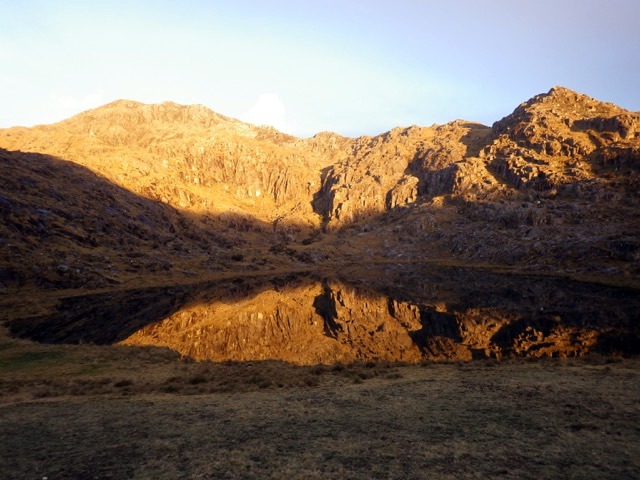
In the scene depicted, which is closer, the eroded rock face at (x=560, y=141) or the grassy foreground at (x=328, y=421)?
the grassy foreground at (x=328, y=421)

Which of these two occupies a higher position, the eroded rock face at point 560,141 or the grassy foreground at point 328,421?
the eroded rock face at point 560,141

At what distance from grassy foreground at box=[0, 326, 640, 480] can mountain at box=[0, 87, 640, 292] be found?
167 ft

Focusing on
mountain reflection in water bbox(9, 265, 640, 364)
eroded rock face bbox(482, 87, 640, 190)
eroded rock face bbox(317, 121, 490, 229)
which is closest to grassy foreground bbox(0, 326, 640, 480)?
mountain reflection in water bbox(9, 265, 640, 364)

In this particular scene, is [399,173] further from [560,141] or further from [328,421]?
[328,421]

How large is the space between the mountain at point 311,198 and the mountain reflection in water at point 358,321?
21403mm

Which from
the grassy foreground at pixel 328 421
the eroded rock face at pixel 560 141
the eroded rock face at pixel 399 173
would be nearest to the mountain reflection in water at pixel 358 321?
the grassy foreground at pixel 328 421

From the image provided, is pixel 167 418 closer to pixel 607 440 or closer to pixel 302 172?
pixel 607 440

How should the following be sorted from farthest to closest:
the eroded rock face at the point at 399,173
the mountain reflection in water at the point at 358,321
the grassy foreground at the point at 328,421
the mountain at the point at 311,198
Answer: the eroded rock face at the point at 399,173 → the mountain at the point at 311,198 → the mountain reflection in water at the point at 358,321 → the grassy foreground at the point at 328,421

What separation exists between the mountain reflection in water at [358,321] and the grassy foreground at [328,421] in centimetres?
507

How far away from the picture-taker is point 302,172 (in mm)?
179250

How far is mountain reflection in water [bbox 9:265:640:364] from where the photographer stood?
29422 mm

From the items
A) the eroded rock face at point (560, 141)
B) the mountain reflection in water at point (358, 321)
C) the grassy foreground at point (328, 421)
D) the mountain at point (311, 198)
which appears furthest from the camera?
the eroded rock face at point (560, 141)

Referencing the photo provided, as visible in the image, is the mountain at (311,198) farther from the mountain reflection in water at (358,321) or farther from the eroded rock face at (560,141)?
the mountain reflection in water at (358,321)

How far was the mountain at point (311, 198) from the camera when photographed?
7638 centimetres
